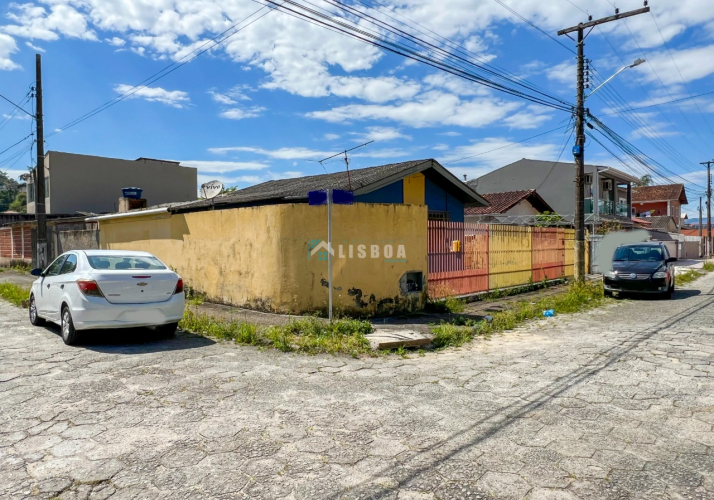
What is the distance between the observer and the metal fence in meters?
12.0

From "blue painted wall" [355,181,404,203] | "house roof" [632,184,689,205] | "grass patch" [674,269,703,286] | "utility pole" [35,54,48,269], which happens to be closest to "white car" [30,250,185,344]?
"blue painted wall" [355,181,404,203]

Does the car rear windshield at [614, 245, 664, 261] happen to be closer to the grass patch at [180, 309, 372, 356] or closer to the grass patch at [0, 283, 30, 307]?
the grass patch at [180, 309, 372, 356]

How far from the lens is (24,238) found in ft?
79.8

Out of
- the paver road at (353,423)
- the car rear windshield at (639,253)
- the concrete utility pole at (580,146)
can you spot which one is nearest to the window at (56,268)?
the paver road at (353,423)

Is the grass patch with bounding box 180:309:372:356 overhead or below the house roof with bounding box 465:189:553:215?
below

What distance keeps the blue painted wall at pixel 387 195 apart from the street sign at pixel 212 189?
13.5 ft

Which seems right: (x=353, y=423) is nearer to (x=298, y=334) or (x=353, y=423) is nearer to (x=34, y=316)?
(x=298, y=334)

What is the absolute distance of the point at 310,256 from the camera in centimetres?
953

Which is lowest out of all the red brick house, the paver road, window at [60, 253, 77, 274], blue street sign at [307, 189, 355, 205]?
the paver road

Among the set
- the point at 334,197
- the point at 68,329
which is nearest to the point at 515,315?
the point at 334,197

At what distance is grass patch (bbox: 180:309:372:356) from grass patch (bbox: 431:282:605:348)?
1.30m

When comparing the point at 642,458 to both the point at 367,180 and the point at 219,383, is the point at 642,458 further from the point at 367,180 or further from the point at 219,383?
the point at 367,180

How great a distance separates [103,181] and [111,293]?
26795 millimetres

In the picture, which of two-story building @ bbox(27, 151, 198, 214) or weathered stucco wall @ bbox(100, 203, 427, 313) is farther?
two-story building @ bbox(27, 151, 198, 214)
